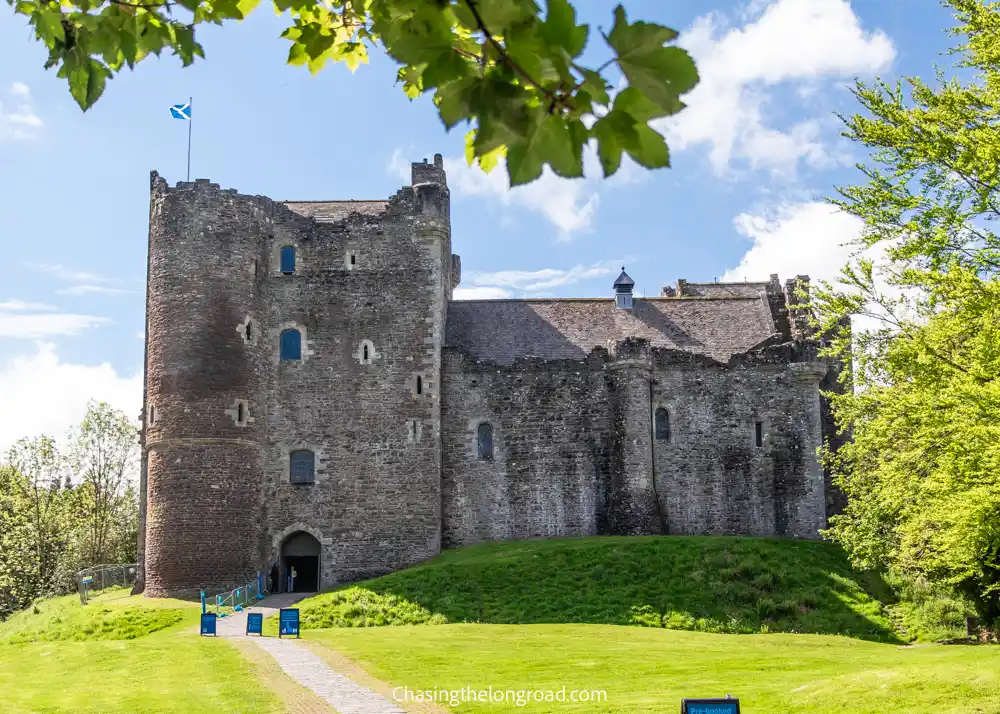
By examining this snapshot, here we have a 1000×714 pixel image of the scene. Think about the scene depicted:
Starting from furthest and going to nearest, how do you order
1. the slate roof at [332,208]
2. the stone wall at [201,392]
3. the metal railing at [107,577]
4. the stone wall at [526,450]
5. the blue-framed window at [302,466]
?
the metal railing at [107,577] → the slate roof at [332,208] → the stone wall at [526,450] → the blue-framed window at [302,466] → the stone wall at [201,392]

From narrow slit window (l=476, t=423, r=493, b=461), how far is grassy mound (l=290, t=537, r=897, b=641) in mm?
4544

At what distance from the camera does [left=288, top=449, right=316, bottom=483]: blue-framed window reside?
3791 centimetres

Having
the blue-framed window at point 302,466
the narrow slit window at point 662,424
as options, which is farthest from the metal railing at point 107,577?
the narrow slit window at point 662,424

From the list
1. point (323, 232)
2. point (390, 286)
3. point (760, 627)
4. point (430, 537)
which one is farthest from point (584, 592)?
point (323, 232)

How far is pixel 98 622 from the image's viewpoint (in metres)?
31.8

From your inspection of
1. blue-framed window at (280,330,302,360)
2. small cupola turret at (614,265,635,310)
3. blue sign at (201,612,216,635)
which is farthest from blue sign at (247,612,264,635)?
small cupola turret at (614,265,635,310)

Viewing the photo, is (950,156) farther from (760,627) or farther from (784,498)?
(784,498)

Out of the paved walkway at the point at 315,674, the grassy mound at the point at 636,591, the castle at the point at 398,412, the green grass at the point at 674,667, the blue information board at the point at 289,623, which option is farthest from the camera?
the castle at the point at 398,412

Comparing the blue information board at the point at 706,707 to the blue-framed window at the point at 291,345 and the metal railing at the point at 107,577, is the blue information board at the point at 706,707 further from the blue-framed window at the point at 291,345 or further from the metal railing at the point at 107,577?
the metal railing at the point at 107,577

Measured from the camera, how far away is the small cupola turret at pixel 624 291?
4416 centimetres

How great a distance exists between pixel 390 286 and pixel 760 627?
60.5ft

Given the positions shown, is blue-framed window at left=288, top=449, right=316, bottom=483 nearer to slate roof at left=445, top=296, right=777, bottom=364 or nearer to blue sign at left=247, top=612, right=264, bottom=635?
slate roof at left=445, top=296, right=777, bottom=364

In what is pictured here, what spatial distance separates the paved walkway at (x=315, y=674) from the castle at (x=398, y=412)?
727 cm

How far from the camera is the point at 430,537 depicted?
37.2 meters
